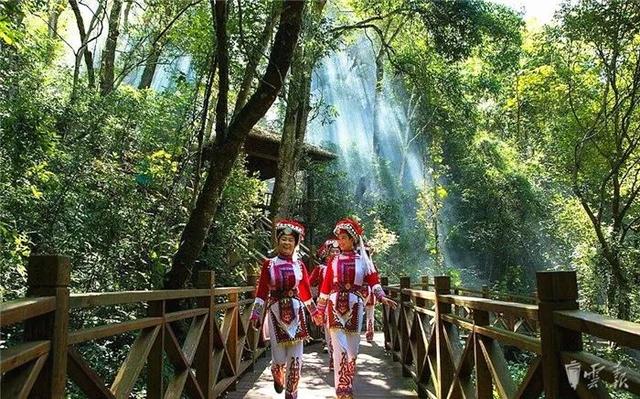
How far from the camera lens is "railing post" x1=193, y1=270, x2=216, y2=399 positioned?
4164 mm

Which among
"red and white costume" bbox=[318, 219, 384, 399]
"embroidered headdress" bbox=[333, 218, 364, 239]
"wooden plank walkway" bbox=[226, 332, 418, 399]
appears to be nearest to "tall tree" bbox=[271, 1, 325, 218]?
"wooden plank walkway" bbox=[226, 332, 418, 399]

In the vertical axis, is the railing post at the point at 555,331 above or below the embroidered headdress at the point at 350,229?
below

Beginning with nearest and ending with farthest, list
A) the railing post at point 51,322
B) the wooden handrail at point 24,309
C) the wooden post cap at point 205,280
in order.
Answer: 1. the wooden handrail at point 24,309
2. the railing post at point 51,322
3. the wooden post cap at point 205,280

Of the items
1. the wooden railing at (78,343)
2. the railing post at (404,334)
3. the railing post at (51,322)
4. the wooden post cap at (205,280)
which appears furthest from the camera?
the railing post at (404,334)

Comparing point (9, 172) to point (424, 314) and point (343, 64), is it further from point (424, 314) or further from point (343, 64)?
point (343, 64)

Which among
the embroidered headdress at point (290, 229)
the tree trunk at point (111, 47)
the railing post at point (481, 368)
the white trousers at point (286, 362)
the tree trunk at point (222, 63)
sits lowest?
the white trousers at point (286, 362)

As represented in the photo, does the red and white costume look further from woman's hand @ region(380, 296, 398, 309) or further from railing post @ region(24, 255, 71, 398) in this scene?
railing post @ region(24, 255, 71, 398)

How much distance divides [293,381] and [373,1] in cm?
1017

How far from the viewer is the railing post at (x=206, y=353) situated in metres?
4.16

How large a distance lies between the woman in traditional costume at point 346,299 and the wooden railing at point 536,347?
0.55 meters

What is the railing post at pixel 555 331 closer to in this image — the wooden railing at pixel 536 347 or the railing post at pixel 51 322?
the wooden railing at pixel 536 347

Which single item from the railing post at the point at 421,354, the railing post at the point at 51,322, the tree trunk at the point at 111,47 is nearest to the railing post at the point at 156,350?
the railing post at the point at 51,322

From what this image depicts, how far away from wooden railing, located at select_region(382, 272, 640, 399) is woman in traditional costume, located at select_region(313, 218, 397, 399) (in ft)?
1.81

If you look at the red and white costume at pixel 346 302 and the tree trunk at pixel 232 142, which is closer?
the tree trunk at pixel 232 142
